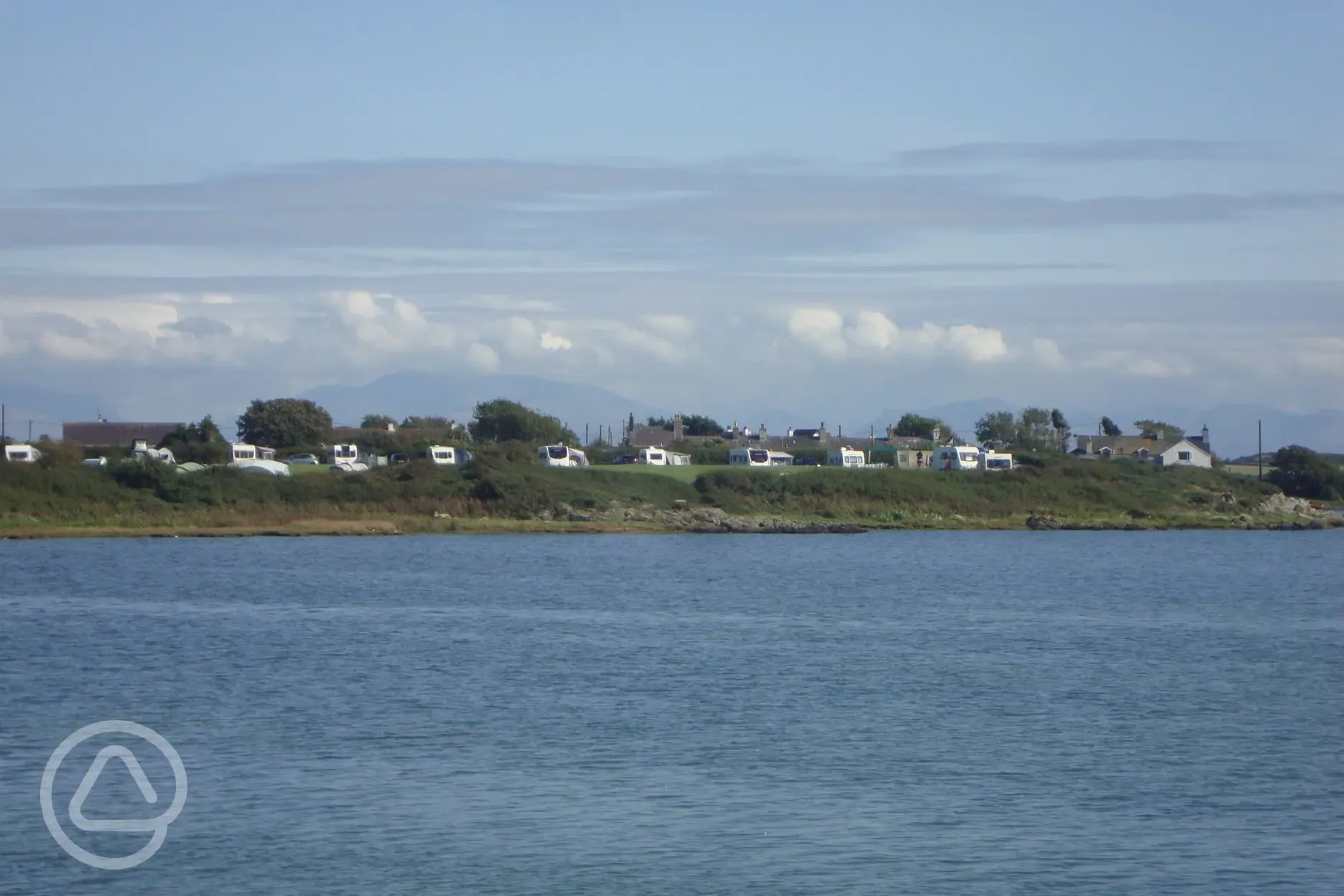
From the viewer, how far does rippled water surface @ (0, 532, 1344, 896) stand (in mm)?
14977

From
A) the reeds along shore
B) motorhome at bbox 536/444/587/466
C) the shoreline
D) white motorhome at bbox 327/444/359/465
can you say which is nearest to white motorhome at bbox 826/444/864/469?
the reeds along shore

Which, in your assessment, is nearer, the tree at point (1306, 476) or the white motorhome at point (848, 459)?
the white motorhome at point (848, 459)

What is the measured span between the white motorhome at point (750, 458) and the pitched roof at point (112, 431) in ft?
170

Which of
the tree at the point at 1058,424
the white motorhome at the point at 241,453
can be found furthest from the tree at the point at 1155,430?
the white motorhome at the point at 241,453

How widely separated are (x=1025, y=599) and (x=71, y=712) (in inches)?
1123

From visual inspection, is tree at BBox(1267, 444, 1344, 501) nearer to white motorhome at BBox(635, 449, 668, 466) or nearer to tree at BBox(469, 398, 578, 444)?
white motorhome at BBox(635, 449, 668, 466)

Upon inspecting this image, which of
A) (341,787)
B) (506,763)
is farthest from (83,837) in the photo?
(506,763)

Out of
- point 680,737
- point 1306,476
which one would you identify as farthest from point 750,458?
point 680,737

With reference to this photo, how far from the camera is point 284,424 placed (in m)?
107

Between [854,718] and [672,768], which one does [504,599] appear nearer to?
[854,718]

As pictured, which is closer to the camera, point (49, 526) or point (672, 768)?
point (672, 768)

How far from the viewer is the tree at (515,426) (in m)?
112

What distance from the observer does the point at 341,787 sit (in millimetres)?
17750

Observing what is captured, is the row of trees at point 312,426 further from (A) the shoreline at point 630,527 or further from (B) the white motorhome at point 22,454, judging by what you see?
(A) the shoreline at point 630,527
